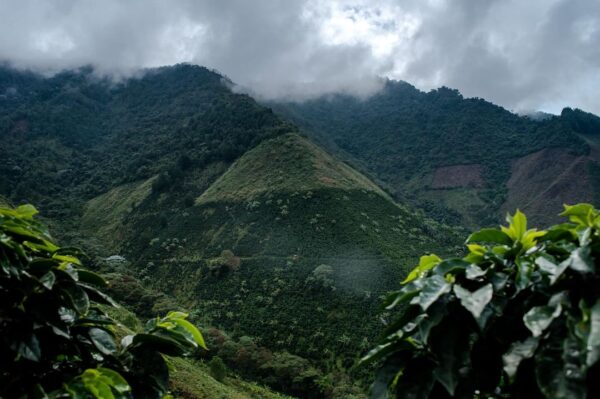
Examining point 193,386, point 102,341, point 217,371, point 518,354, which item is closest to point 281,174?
point 217,371

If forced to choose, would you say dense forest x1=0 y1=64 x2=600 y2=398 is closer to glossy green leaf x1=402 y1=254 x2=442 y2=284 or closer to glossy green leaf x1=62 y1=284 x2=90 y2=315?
glossy green leaf x1=62 y1=284 x2=90 y2=315

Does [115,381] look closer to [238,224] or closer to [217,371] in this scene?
[217,371]

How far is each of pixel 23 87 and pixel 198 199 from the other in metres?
100

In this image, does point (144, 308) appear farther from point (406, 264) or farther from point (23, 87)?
point (23, 87)

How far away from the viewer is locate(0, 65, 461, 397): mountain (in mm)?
29844

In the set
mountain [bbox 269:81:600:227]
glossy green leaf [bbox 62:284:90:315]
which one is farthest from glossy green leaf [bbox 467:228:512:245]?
mountain [bbox 269:81:600:227]

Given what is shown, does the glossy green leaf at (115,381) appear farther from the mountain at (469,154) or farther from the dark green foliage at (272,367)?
the mountain at (469,154)

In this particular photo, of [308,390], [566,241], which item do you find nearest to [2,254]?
[566,241]

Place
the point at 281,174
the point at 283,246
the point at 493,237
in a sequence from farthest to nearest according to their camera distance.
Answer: the point at 281,174 < the point at 283,246 < the point at 493,237

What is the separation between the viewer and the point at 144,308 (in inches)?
1111

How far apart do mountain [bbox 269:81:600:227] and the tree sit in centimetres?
7203

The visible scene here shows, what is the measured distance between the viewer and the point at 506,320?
5.90 feet

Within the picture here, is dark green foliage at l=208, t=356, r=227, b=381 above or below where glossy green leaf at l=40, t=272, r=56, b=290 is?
below

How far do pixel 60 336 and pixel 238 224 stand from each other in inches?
1697
